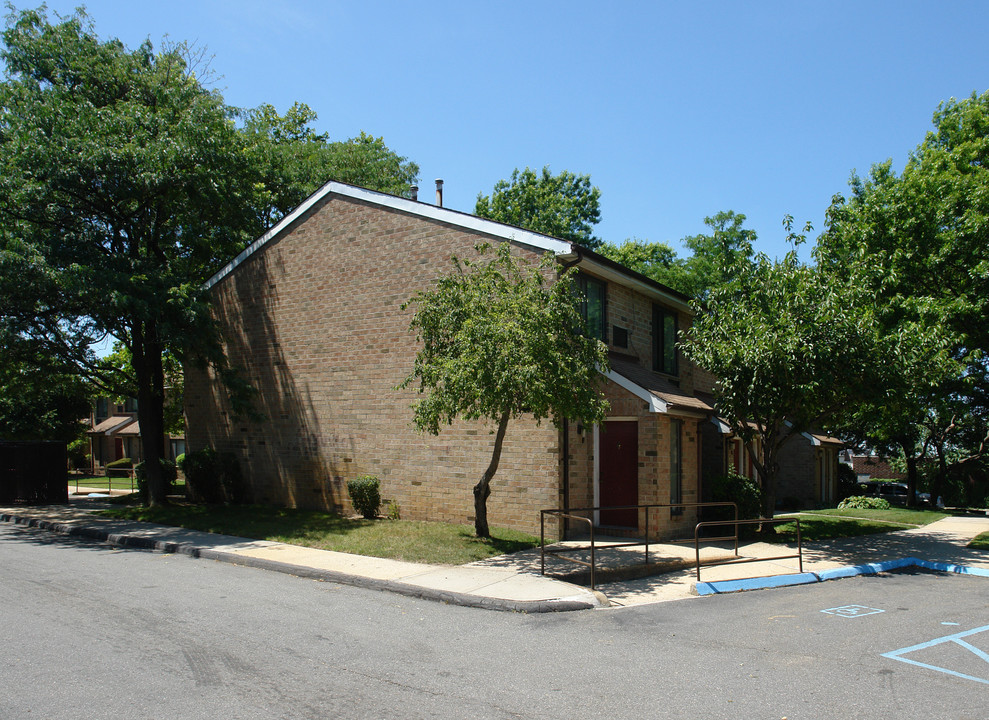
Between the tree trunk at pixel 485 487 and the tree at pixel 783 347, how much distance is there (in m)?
4.69

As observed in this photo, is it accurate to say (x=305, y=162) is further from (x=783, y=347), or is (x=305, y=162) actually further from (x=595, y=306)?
(x=783, y=347)

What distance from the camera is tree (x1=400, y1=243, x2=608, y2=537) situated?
10.9 m

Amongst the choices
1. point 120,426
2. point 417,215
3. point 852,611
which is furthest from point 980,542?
point 120,426

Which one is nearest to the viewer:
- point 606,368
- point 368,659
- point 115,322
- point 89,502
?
point 368,659

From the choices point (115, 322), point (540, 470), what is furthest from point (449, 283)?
point (115, 322)

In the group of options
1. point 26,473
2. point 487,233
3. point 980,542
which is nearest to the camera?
point 487,233

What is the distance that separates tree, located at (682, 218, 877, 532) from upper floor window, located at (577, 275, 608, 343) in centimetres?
191

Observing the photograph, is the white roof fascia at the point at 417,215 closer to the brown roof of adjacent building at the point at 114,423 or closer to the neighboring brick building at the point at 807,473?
the neighboring brick building at the point at 807,473

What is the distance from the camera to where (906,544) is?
15164 mm

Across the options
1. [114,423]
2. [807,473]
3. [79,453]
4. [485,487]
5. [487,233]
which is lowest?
[807,473]

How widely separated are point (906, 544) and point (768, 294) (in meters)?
6.48

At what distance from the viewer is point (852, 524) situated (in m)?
18.2

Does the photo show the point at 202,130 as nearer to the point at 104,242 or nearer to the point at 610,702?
the point at 104,242

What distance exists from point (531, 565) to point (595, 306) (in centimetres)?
619
